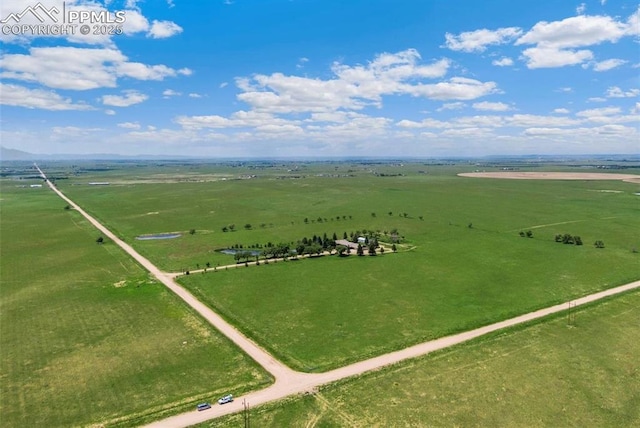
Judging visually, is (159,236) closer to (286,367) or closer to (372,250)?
(372,250)

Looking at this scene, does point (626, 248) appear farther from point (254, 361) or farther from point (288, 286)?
point (254, 361)

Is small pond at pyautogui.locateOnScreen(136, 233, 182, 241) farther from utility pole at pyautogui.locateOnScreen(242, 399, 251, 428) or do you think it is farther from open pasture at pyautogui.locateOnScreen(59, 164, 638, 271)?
utility pole at pyautogui.locateOnScreen(242, 399, 251, 428)

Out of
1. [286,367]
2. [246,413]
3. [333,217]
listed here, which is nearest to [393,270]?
[286,367]

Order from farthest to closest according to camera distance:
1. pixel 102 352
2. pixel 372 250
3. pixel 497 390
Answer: pixel 372 250
pixel 102 352
pixel 497 390

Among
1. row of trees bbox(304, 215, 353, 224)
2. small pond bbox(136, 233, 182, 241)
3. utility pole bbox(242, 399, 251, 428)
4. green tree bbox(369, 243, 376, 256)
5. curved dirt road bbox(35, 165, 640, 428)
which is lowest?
utility pole bbox(242, 399, 251, 428)

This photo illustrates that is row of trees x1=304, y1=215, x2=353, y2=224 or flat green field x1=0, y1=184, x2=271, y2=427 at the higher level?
row of trees x1=304, y1=215, x2=353, y2=224

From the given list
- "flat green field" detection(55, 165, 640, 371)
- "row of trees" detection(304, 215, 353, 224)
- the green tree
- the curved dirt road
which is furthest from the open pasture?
the curved dirt road
